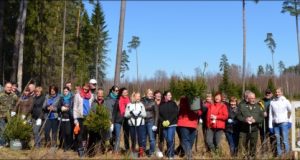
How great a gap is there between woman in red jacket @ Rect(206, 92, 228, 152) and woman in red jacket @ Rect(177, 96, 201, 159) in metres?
0.52

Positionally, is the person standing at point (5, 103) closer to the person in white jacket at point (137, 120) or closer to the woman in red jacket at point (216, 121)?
the person in white jacket at point (137, 120)

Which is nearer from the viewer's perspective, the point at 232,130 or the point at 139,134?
the point at 139,134

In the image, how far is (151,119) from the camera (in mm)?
10453

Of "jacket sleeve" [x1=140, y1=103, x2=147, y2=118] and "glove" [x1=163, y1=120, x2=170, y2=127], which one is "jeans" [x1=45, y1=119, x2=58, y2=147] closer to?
"jacket sleeve" [x1=140, y1=103, x2=147, y2=118]

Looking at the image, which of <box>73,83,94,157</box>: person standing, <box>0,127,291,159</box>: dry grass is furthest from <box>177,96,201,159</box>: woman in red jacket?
<box>73,83,94,157</box>: person standing

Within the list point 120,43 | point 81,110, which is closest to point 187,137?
point 81,110

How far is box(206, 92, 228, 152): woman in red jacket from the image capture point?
10.1 meters

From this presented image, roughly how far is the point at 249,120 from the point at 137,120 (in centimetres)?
261

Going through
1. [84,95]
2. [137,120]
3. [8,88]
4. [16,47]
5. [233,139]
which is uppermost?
Result: [16,47]

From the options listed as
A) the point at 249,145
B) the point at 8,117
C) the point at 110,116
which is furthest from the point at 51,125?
the point at 249,145

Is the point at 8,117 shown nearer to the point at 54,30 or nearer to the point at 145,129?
the point at 145,129

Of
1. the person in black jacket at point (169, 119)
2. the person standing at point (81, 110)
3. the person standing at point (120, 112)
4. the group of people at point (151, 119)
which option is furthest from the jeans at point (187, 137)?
the person standing at point (81, 110)

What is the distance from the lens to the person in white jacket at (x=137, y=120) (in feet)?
32.6

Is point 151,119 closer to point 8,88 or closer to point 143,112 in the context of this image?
point 143,112
